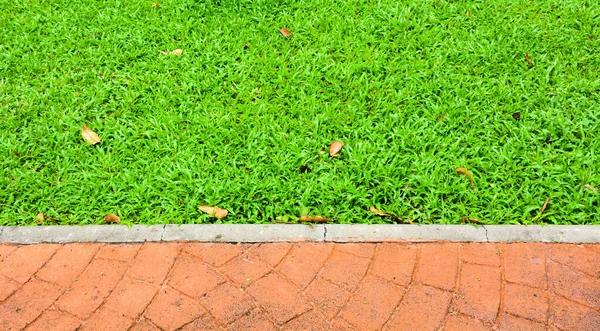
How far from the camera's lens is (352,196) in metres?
3.06

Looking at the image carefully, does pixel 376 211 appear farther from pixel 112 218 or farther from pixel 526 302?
pixel 112 218

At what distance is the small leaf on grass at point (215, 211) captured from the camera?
9.89ft

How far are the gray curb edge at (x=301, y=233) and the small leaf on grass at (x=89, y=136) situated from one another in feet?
2.43

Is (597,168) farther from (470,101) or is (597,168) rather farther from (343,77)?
(343,77)

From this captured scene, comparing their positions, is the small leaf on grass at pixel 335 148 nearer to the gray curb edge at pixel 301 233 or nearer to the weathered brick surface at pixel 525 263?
the gray curb edge at pixel 301 233

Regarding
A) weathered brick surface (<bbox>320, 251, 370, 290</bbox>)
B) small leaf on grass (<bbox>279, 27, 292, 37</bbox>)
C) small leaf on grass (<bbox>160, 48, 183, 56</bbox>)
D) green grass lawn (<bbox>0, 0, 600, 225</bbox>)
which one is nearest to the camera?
weathered brick surface (<bbox>320, 251, 370, 290</bbox>)

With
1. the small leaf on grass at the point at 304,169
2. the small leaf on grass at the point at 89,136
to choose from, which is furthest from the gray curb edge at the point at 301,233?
the small leaf on grass at the point at 89,136

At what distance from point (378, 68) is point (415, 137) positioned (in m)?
0.87

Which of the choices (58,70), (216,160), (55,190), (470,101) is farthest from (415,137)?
(58,70)

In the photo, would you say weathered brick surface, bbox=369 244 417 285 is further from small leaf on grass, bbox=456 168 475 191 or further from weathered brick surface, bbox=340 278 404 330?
small leaf on grass, bbox=456 168 475 191

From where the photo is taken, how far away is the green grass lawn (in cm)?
311

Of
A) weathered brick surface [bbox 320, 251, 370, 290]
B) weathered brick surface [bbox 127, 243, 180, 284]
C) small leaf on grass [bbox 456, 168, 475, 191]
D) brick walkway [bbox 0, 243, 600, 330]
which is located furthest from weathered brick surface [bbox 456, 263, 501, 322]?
weathered brick surface [bbox 127, 243, 180, 284]

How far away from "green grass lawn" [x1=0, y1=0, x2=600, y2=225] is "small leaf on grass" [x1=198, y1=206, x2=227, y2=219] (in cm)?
7

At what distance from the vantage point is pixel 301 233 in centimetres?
291
